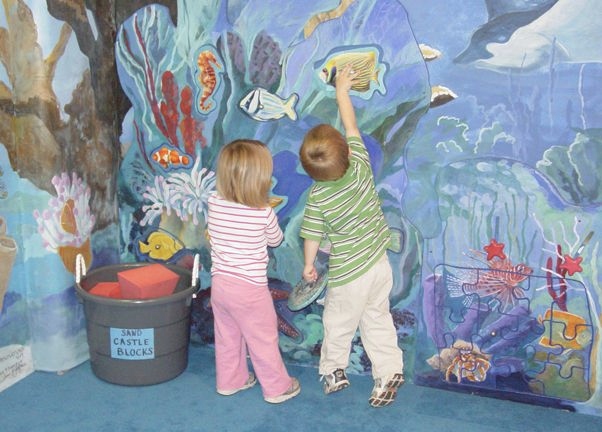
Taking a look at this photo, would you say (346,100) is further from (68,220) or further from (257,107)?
(68,220)

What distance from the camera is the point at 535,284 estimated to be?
8.94 ft

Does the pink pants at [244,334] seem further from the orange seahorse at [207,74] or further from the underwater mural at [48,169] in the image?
the orange seahorse at [207,74]

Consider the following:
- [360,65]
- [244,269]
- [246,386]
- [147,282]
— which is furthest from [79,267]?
[360,65]

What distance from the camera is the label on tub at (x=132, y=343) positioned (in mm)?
2885

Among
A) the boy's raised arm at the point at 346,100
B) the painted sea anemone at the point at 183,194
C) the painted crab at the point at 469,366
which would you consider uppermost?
the boy's raised arm at the point at 346,100

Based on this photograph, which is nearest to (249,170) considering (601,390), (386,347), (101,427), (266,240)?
(266,240)

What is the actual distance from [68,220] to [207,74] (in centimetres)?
96

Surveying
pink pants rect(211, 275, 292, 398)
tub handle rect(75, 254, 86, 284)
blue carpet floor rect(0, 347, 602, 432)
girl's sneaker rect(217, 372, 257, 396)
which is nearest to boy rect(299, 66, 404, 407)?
blue carpet floor rect(0, 347, 602, 432)

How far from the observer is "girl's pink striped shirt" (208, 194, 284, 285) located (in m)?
2.72

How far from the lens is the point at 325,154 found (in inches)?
102

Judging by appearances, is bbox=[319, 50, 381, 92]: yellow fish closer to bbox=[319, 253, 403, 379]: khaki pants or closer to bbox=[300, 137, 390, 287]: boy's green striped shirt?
bbox=[300, 137, 390, 287]: boy's green striped shirt

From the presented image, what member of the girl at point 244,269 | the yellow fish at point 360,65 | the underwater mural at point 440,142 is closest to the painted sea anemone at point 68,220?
the underwater mural at point 440,142

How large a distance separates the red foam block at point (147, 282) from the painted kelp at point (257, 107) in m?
0.29

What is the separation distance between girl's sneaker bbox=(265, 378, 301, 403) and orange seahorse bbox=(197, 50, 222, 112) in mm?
1367
